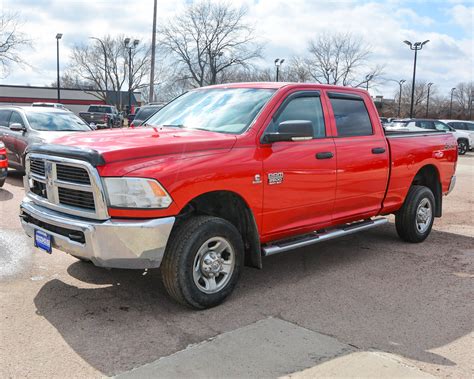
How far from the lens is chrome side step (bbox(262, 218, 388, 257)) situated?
4.85m

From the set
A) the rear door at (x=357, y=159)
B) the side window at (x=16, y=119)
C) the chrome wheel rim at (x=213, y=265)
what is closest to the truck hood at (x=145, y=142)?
the chrome wheel rim at (x=213, y=265)

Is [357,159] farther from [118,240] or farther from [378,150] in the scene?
[118,240]

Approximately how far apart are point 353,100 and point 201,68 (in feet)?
147

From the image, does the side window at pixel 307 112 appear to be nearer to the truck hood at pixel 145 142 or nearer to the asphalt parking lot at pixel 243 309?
the truck hood at pixel 145 142

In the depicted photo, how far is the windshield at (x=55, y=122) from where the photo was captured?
11.6 meters

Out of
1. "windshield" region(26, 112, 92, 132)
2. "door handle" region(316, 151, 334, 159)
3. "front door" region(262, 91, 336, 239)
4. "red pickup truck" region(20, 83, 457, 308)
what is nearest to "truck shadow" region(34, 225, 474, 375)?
"red pickup truck" region(20, 83, 457, 308)

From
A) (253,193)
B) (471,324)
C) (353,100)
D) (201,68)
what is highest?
(201,68)

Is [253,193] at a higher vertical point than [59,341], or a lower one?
higher

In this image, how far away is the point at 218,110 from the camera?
5168mm

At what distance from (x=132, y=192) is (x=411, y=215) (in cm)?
433

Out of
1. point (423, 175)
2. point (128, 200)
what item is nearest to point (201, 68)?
point (423, 175)

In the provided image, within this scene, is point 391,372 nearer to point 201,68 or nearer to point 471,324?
point 471,324

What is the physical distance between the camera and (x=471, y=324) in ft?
13.9

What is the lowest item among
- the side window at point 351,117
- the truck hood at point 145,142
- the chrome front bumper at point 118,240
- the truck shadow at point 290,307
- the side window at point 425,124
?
the truck shadow at point 290,307
